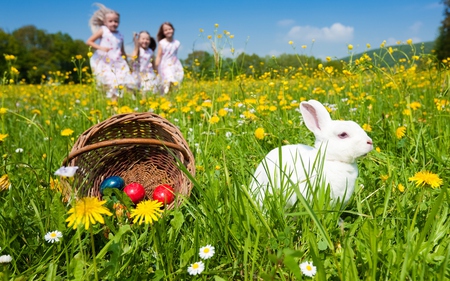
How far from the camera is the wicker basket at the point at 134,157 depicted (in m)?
1.89

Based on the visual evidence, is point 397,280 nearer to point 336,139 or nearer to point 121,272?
point 336,139

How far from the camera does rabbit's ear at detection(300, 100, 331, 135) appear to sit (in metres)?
1.54

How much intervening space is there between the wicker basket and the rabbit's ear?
0.58m

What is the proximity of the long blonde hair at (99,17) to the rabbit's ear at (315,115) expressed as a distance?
6.24 meters

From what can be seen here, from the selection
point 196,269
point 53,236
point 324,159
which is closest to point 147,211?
point 196,269

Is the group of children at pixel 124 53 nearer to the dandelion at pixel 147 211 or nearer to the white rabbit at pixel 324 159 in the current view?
the white rabbit at pixel 324 159

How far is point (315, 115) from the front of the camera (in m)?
1.56

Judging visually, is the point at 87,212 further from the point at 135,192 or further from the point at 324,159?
the point at 135,192

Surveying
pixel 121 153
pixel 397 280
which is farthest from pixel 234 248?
pixel 121 153

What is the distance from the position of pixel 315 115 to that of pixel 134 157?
1.28 metres

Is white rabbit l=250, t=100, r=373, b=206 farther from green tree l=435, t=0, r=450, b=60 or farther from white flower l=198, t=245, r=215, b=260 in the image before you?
green tree l=435, t=0, r=450, b=60

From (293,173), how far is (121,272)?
727mm

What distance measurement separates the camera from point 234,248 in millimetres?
1285

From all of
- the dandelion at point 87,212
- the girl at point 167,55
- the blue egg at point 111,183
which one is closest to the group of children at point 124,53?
the girl at point 167,55
